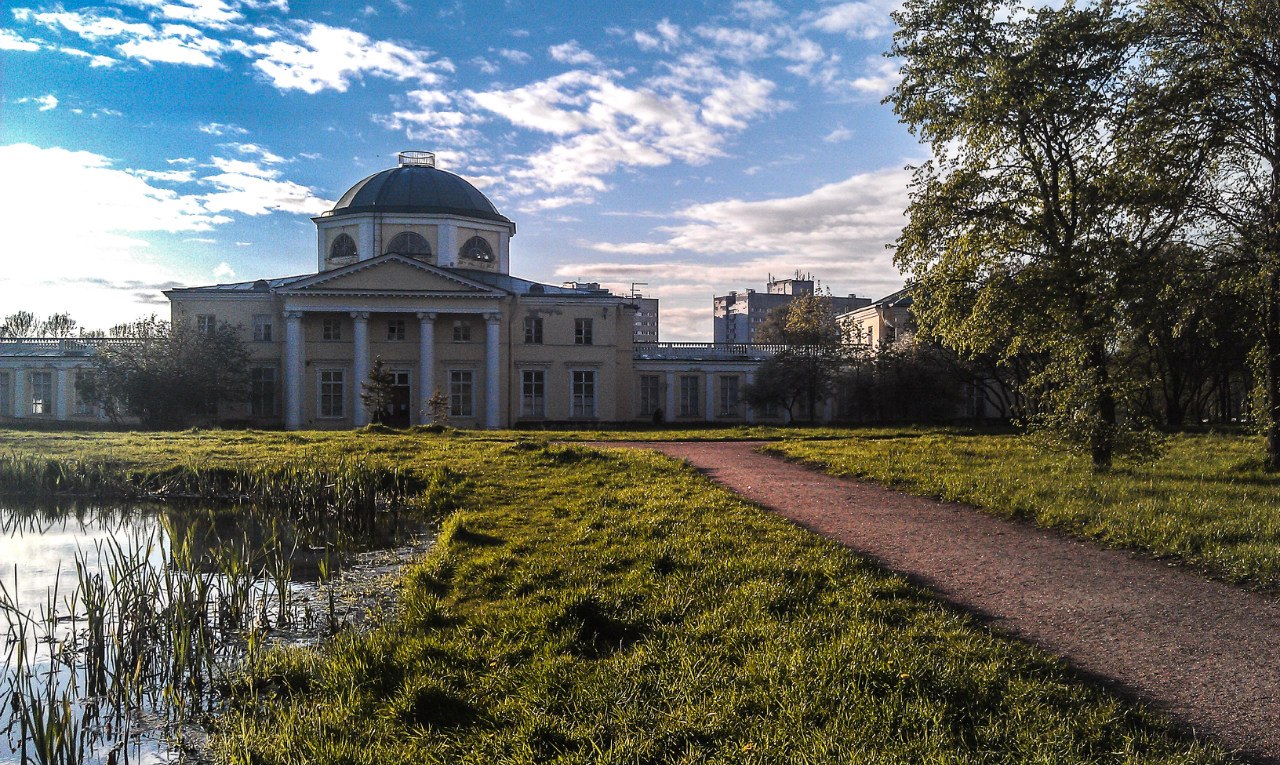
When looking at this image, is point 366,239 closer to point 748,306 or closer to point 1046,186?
point 1046,186

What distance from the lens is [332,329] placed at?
4178cm

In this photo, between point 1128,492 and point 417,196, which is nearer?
point 1128,492

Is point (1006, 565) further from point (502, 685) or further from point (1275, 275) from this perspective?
point (1275, 275)

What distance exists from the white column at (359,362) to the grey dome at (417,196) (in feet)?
24.5

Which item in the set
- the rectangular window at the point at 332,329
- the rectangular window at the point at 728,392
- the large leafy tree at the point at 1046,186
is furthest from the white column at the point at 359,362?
the large leafy tree at the point at 1046,186

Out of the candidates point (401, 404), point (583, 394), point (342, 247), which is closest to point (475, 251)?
point (342, 247)

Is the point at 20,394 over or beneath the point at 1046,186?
beneath

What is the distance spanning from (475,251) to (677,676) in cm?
4346

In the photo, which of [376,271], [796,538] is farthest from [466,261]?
[796,538]

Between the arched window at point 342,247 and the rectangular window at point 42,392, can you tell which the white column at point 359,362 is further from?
the rectangular window at point 42,392

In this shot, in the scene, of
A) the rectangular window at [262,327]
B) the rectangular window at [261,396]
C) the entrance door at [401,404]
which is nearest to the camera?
the entrance door at [401,404]

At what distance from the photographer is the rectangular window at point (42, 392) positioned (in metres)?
46.7

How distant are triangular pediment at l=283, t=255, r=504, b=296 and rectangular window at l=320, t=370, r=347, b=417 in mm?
4166

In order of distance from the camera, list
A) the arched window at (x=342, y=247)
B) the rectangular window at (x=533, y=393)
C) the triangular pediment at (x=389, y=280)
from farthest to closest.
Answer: the arched window at (x=342, y=247) < the rectangular window at (x=533, y=393) < the triangular pediment at (x=389, y=280)
